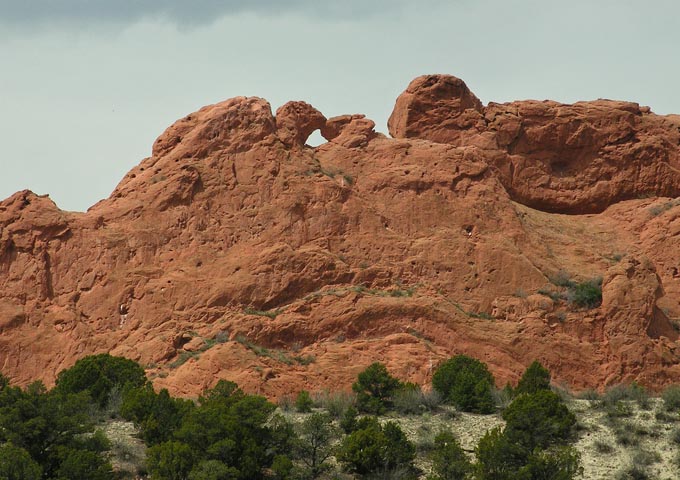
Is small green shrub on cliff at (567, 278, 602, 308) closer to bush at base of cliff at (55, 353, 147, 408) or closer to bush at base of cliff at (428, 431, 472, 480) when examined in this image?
bush at base of cliff at (428, 431, 472, 480)

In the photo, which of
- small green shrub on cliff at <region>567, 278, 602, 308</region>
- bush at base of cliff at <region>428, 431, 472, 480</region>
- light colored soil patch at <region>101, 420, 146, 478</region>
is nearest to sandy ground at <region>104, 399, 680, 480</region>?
light colored soil patch at <region>101, 420, 146, 478</region>

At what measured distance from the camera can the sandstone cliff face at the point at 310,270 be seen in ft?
137

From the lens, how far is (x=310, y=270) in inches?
1698

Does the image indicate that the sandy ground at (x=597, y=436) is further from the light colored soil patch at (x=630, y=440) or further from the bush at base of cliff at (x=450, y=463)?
the bush at base of cliff at (x=450, y=463)

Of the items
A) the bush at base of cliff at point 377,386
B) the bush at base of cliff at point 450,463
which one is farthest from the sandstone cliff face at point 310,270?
the bush at base of cliff at point 450,463

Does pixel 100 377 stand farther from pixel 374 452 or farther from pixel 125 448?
pixel 374 452

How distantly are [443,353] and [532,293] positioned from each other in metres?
3.67

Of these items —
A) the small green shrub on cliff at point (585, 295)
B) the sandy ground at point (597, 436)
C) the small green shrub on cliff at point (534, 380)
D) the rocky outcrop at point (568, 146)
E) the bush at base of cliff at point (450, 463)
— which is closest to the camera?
the bush at base of cliff at point (450, 463)

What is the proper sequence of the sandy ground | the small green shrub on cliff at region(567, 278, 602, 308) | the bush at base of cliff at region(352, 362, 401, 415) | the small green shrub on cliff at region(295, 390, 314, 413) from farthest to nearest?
the small green shrub on cliff at region(567, 278, 602, 308), the bush at base of cliff at region(352, 362, 401, 415), the small green shrub on cliff at region(295, 390, 314, 413), the sandy ground

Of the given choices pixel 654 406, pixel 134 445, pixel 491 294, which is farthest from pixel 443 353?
pixel 134 445

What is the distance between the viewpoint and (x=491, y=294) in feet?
144

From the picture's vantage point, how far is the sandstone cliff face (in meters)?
41.8

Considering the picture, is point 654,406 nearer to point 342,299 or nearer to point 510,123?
point 342,299

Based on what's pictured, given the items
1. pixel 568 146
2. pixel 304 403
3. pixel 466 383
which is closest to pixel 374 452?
pixel 304 403
